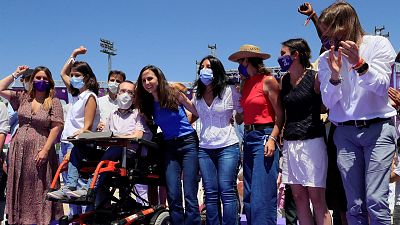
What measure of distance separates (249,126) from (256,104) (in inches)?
9.0

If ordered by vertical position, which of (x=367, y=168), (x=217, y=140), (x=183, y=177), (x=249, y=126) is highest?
(x=249, y=126)

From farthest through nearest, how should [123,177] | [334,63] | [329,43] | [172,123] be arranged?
[172,123], [123,177], [329,43], [334,63]

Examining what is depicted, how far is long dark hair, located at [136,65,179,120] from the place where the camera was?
15.6ft

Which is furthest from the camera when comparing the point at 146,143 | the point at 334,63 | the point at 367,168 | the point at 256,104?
the point at 146,143

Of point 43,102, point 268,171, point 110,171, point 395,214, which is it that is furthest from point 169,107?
point 395,214

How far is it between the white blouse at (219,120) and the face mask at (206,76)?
0.63 feet

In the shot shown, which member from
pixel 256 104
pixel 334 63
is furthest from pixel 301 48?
pixel 334 63

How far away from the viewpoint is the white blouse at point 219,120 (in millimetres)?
4496

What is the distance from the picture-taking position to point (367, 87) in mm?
3006

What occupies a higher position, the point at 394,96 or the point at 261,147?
the point at 394,96

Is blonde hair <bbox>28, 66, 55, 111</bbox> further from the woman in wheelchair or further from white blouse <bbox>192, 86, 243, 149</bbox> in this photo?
white blouse <bbox>192, 86, 243, 149</bbox>

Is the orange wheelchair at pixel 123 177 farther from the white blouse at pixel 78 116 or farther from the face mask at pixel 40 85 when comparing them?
the face mask at pixel 40 85

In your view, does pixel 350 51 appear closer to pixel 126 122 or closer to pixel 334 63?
pixel 334 63

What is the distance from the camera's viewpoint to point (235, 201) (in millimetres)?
4438
